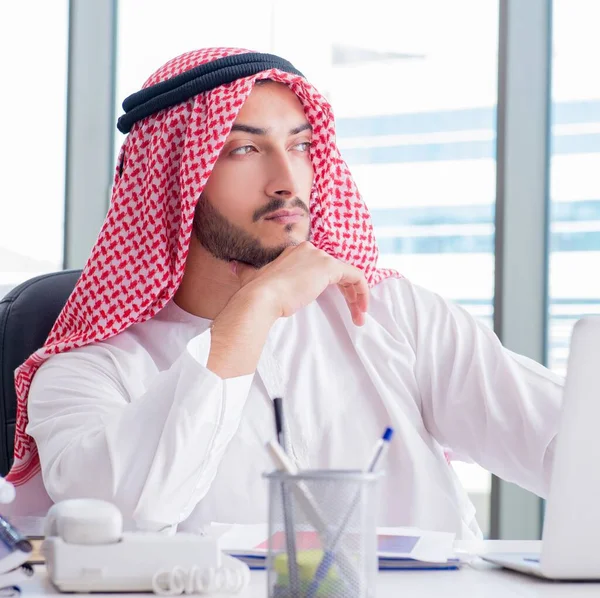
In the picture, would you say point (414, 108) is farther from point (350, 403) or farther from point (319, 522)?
point (319, 522)

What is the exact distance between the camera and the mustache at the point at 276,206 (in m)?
1.99

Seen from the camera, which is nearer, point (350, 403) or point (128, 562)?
point (128, 562)

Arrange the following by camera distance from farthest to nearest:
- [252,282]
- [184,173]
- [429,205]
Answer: [429,205] < [184,173] < [252,282]

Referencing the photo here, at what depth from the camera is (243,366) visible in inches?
61.9

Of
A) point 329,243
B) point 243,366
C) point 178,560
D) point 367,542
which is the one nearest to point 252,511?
point 243,366

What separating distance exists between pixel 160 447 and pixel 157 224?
678mm

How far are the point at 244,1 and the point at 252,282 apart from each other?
2.23m

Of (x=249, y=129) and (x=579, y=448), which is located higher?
(x=249, y=129)

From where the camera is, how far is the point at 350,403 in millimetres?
1935

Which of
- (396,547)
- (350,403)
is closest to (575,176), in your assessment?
(350,403)

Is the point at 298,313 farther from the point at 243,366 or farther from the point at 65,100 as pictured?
the point at 65,100

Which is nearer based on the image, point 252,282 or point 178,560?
point 178,560

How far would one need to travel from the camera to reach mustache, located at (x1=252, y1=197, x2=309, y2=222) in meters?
1.99

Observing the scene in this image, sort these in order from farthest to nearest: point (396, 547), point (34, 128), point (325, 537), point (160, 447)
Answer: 1. point (34, 128)
2. point (160, 447)
3. point (396, 547)
4. point (325, 537)
